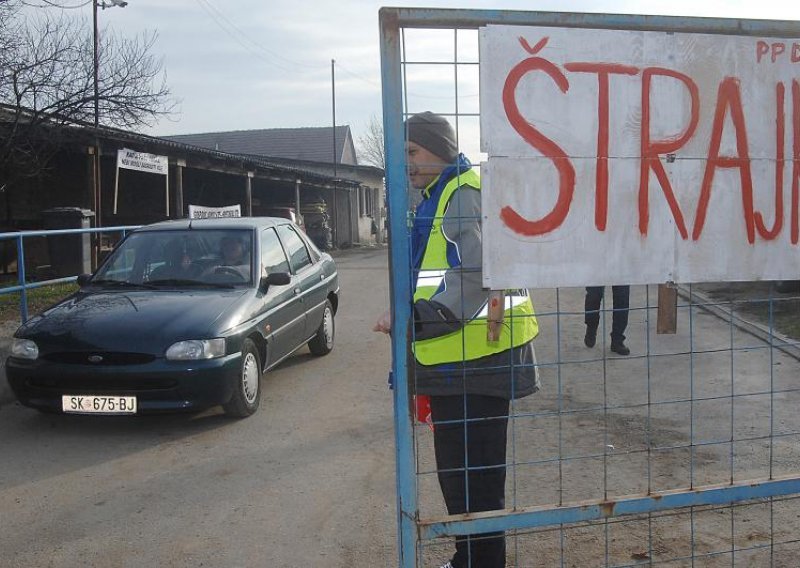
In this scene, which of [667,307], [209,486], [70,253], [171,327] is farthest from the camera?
[70,253]

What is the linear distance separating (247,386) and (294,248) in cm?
217

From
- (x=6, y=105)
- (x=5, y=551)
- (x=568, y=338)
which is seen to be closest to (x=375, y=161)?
(x=6, y=105)

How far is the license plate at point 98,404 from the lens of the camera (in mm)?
5641

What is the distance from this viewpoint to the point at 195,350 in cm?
571

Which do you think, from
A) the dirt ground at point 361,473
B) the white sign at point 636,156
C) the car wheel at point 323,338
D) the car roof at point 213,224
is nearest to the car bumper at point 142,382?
the dirt ground at point 361,473

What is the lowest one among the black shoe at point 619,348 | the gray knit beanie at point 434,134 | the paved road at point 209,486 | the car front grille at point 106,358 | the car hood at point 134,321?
the paved road at point 209,486

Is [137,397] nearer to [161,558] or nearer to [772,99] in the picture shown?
[161,558]

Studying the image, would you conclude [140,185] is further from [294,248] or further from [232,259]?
[232,259]

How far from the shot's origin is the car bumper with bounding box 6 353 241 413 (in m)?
5.62

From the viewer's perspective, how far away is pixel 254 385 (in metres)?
6.35

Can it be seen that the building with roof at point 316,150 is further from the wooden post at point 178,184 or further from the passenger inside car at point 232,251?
the passenger inside car at point 232,251

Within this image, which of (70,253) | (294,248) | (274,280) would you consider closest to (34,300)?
(70,253)

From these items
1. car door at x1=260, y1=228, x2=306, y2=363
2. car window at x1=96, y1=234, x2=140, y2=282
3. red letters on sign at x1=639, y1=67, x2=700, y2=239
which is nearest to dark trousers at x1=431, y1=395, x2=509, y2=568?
red letters on sign at x1=639, y1=67, x2=700, y2=239

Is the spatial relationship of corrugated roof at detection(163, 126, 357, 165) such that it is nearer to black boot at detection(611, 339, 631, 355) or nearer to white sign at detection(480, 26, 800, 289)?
black boot at detection(611, 339, 631, 355)
